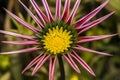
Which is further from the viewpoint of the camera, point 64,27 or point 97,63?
point 97,63

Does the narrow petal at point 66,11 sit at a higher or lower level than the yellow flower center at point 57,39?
higher

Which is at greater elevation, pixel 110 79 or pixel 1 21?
pixel 1 21

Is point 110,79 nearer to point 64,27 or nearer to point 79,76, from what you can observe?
point 79,76

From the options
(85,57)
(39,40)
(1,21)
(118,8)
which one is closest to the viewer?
(39,40)

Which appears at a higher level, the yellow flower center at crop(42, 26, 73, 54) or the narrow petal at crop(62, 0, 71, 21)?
the narrow petal at crop(62, 0, 71, 21)

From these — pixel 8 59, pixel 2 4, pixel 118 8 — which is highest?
pixel 2 4

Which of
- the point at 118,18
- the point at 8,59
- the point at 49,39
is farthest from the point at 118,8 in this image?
the point at 8,59

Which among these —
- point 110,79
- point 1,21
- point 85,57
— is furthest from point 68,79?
point 1,21

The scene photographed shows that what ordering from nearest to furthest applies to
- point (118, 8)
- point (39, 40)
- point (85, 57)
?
point (39, 40)
point (118, 8)
point (85, 57)
